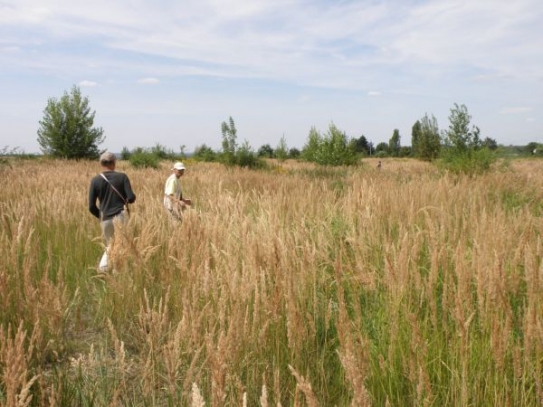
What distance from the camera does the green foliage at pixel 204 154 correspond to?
27473mm

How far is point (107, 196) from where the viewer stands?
514 cm

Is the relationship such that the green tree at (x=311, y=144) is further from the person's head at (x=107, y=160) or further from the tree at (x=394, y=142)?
the tree at (x=394, y=142)

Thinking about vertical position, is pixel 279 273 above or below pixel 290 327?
above

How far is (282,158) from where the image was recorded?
29703 millimetres

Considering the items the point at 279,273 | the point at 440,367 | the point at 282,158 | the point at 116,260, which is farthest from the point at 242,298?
the point at 282,158

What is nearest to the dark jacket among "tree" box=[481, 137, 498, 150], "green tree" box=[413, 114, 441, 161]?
"tree" box=[481, 137, 498, 150]

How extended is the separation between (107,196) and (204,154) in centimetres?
2392

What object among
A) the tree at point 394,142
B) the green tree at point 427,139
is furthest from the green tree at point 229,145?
the tree at point 394,142

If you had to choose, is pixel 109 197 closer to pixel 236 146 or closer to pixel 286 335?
pixel 286 335

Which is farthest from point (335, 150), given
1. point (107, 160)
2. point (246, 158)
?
point (107, 160)

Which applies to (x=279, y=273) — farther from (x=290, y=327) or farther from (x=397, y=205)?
(x=397, y=205)

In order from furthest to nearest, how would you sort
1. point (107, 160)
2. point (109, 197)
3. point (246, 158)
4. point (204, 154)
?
1. point (204, 154)
2. point (246, 158)
3. point (107, 160)
4. point (109, 197)

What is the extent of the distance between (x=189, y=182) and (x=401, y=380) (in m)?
10.7

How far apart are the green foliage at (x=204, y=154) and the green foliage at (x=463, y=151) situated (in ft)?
49.4
